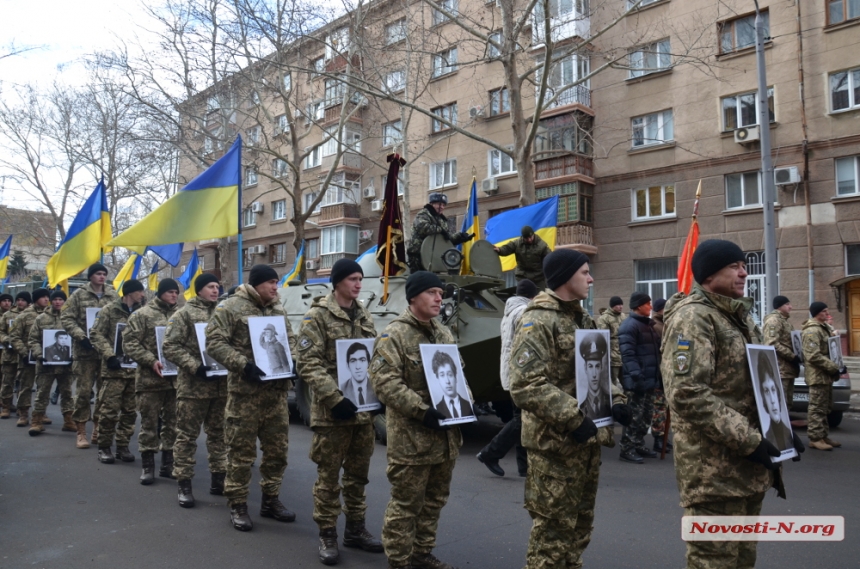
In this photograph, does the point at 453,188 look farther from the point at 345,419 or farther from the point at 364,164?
the point at 345,419

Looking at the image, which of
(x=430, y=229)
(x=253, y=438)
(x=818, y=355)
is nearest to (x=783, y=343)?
(x=818, y=355)

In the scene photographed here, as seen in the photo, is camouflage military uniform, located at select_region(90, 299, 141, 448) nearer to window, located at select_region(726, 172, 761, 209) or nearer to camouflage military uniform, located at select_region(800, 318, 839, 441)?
camouflage military uniform, located at select_region(800, 318, 839, 441)

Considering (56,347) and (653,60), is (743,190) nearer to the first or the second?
(653,60)

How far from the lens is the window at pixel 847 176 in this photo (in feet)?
59.0

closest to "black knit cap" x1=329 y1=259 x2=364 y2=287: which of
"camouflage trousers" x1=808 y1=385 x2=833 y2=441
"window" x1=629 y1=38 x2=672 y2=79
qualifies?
"camouflage trousers" x1=808 y1=385 x2=833 y2=441

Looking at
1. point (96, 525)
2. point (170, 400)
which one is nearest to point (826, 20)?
point (170, 400)

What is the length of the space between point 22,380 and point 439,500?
9.18 metres

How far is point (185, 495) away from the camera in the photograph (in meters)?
5.94

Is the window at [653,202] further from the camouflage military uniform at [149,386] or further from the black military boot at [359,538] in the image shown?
the black military boot at [359,538]

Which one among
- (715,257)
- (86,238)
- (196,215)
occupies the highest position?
(86,238)

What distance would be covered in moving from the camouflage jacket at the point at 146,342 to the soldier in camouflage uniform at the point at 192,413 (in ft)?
2.50

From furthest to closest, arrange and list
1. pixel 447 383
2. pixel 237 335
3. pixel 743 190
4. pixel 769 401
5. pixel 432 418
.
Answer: pixel 743 190 → pixel 237 335 → pixel 447 383 → pixel 432 418 → pixel 769 401

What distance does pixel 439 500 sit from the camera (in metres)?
4.16

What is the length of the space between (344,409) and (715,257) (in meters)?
2.38
